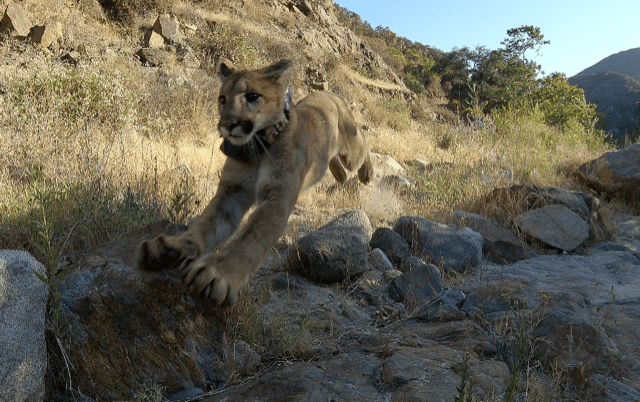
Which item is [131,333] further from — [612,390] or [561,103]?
[561,103]

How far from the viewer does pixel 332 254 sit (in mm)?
4246

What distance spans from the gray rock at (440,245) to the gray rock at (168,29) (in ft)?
37.3

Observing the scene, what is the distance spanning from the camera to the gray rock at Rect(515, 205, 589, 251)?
19.2ft

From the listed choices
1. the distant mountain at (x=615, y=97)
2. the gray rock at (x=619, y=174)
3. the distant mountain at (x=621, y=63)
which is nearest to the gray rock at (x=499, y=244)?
the gray rock at (x=619, y=174)

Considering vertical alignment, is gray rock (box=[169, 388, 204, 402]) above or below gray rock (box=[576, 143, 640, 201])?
below

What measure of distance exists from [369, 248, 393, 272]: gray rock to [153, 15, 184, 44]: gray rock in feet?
37.9

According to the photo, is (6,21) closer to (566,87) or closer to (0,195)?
(0,195)

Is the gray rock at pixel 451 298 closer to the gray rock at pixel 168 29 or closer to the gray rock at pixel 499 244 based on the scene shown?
the gray rock at pixel 499 244

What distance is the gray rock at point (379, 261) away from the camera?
470cm

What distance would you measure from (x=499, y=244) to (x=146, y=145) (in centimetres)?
547

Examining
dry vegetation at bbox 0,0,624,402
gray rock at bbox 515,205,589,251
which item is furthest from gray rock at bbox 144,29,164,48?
gray rock at bbox 515,205,589,251

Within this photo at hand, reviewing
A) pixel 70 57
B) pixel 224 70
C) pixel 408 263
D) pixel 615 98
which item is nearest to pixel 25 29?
pixel 70 57

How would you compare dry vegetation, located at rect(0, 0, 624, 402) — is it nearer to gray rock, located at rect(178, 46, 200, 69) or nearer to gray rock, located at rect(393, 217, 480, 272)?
gray rock, located at rect(178, 46, 200, 69)

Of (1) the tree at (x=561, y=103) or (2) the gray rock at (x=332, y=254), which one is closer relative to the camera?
(2) the gray rock at (x=332, y=254)
